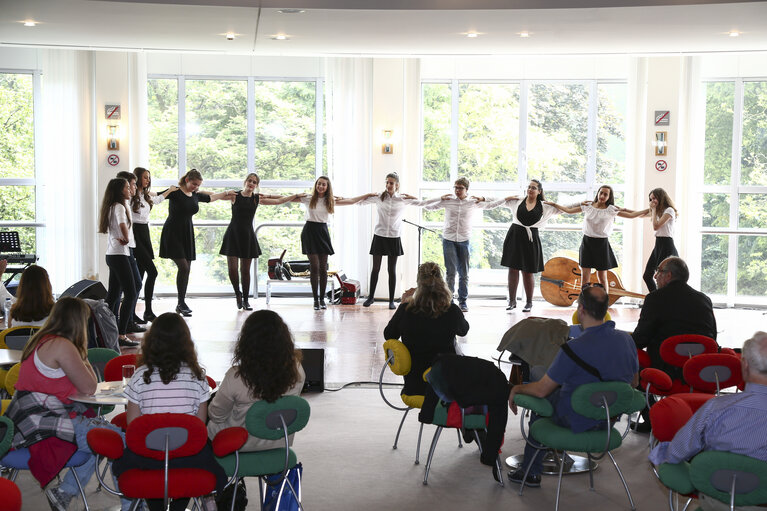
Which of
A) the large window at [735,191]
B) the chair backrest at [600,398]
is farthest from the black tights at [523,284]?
the chair backrest at [600,398]

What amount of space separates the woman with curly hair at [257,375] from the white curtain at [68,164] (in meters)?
8.25

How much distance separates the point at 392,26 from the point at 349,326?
3367mm

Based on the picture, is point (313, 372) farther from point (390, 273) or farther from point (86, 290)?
point (390, 273)

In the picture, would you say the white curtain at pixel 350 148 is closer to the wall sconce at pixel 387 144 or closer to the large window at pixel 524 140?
the wall sconce at pixel 387 144

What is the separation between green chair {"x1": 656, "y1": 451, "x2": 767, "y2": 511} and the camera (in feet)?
10.2

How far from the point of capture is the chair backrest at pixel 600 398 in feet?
13.3

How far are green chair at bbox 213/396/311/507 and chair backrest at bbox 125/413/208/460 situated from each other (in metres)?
0.20

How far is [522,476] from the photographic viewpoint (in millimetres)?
4742

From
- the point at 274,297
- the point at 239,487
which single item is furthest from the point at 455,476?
the point at 274,297

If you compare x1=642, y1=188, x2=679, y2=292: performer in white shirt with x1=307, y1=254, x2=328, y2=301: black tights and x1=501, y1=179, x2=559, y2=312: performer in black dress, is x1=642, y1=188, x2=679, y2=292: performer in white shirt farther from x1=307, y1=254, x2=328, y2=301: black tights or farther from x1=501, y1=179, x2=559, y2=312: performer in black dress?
x1=307, y1=254, x2=328, y2=301: black tights

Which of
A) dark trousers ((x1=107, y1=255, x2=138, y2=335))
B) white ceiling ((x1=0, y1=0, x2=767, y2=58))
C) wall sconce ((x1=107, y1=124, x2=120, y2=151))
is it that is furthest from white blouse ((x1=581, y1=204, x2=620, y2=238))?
wall sconce ((x1=107, y1=124, x2=120, y2=151))

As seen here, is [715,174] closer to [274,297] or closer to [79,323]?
[274,297]

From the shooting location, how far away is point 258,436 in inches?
146

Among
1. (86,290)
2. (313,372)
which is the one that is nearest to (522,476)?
(313,372)
